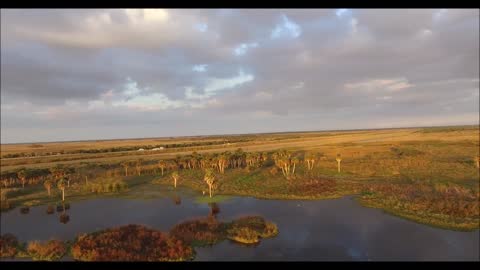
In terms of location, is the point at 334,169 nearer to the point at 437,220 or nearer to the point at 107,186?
the point at 437,220

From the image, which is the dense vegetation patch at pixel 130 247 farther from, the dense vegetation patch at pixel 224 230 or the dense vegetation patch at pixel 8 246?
the dense vegetation patch at pixel 8 246

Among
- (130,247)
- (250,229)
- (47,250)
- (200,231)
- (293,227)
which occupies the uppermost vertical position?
(47,250)

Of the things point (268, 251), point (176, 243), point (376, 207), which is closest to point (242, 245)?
point (268, 251)

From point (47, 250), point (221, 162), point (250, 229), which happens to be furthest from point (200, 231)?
point (221, 162)

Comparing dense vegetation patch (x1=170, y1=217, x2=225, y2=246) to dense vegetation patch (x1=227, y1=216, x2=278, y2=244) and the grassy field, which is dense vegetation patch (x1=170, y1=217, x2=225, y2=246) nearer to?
dense vegetation patch (x1=227, y1=216, x2=278, y2=244)

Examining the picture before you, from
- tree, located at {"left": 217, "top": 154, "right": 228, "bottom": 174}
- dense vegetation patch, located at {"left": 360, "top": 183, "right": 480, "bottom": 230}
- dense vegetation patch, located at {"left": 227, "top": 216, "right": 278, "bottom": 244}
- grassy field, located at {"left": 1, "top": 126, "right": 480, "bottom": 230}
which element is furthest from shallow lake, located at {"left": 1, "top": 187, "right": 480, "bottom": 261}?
tree, located at {"left": 217, "top": 154, "right": 228, "bottom": 174}

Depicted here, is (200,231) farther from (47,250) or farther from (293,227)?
(47,250)

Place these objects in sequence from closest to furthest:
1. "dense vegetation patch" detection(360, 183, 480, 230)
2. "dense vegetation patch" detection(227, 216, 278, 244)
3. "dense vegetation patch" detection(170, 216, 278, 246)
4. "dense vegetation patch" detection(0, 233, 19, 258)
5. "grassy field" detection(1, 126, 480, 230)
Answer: "dense vegetation patch" detection(0, 233, 19, 258) < "dense vegetation patch" detection(227, 216, 278, 244) < "dense vegetation patch" detection(170, 216, 278, 246) < "dense vegetation patch" detection(360, 183, 480, 230) < "grassy field" detection(1, 126, 480, 230)

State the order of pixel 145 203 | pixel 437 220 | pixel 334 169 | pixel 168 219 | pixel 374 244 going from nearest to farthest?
pixel 374 244 → pixel 437 220 → pixel 168 219 → pixel 145 203 → pixel 334 169
